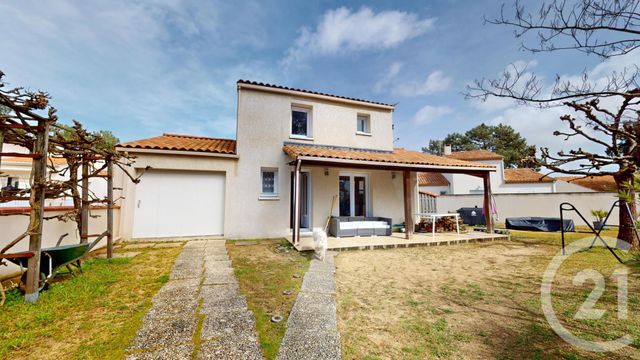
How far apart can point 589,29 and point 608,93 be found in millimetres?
821

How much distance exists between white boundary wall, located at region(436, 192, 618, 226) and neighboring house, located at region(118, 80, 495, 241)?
33.2 ft

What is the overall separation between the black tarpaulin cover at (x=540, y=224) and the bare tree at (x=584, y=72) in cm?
1298

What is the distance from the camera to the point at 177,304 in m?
3.58

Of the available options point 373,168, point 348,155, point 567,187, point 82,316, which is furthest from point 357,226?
point 567,187

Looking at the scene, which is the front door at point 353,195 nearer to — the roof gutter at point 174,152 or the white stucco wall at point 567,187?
the roof gutter at point 174,152

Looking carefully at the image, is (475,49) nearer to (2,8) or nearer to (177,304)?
(177,304)

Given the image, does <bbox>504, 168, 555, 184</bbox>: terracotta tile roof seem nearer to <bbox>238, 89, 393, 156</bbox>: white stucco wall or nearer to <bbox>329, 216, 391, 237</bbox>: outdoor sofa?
<bbox>238, 89, 393, 156</bbox>: white stucco wall

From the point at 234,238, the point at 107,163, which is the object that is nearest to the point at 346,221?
the point at 234,238

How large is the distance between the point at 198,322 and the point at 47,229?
5.07 metres

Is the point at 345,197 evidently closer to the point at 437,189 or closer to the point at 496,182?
the point at 437,189

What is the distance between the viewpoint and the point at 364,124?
39.5 feet

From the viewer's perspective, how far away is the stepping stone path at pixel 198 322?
96.0 inches

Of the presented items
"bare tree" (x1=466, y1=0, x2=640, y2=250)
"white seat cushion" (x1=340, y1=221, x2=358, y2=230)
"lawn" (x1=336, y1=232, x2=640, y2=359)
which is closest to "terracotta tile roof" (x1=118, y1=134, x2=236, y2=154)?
"white seat cushion" (x1=340, y1=221, x2=358, y2=230)

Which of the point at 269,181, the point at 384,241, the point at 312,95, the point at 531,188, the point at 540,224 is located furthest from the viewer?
the point at 531,188
